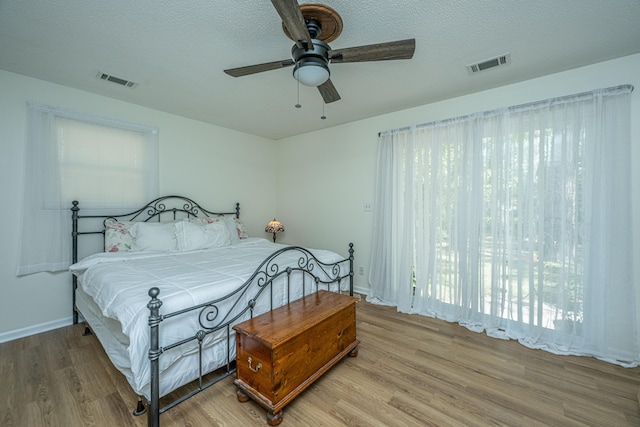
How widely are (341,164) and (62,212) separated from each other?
3.40 meters

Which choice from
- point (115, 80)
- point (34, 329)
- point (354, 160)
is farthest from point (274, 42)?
point (34, 329)

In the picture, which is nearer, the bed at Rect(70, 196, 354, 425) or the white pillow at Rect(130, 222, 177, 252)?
the bed at Rect(70, 196, 354, 425)

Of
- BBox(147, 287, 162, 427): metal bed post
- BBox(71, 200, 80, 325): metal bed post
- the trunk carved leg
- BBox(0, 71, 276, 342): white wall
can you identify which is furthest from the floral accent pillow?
the trunk carved leg

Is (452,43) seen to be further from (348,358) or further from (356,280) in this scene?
(356,280)

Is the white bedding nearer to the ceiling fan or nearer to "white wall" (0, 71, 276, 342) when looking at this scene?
"white wall" (0, 71, 276, 342)

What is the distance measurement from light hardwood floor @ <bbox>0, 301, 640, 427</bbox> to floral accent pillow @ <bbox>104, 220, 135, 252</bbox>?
91 cm

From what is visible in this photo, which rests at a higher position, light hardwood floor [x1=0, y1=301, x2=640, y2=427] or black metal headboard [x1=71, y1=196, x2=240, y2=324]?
black metal headboard [x1=71, y1=196, x2=240, y2=324]

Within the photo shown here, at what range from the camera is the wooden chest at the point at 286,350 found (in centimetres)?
156

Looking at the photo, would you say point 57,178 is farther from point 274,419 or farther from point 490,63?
point 490,63

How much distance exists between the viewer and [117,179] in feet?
10.3

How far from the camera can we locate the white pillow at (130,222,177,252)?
2.88 m

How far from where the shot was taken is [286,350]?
161 centimetres

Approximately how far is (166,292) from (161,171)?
2.41 metres

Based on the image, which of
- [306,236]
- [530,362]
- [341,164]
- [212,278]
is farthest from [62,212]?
[530,362]
